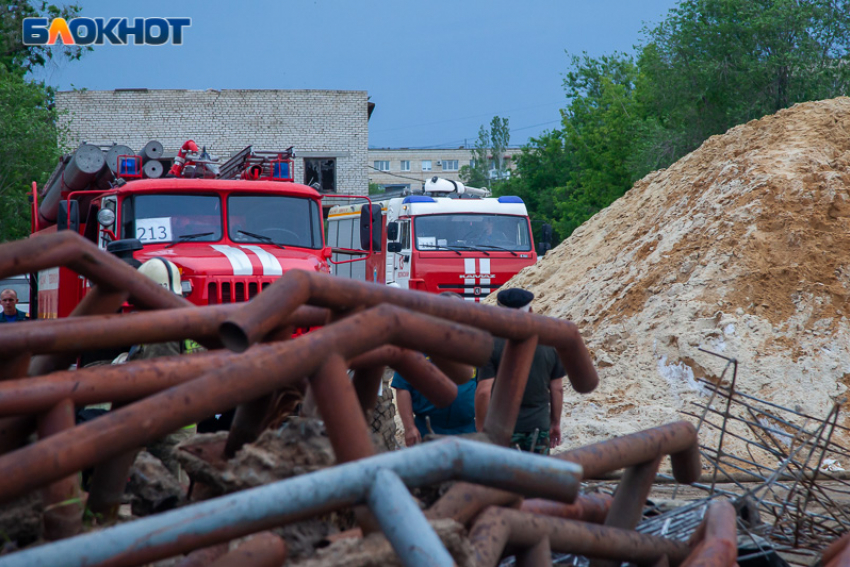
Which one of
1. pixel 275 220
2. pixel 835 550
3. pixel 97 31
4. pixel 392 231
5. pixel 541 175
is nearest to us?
pixel 835 550

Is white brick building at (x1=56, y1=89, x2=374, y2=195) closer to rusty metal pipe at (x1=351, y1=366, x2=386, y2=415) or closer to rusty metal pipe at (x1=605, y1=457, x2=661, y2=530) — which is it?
rusty metal pipe at (x1=351, y1=366, x2=386, y2=415)

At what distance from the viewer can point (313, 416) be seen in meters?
2.25

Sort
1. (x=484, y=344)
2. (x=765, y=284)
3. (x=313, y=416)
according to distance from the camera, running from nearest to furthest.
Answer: (x=484, y=344), (x=313, y=416), (x=765, y=284)

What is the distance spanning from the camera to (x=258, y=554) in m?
1.69

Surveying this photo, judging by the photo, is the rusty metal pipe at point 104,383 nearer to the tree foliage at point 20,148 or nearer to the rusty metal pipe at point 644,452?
the rusty metal pipe at point 644,452

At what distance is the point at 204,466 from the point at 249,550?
0.48 meters

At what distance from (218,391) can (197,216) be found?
7.54m

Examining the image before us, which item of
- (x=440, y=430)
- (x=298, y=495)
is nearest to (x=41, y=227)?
(x=440, y=430)

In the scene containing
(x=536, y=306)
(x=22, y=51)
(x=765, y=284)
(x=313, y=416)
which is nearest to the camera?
(x=313, y=416)

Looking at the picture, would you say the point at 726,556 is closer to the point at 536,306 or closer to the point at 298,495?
the point at 298,495

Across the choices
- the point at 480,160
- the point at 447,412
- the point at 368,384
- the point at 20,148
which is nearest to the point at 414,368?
the point at 368,384

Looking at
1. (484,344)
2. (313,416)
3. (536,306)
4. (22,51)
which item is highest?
(22,51)

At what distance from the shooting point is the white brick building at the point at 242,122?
37.0 metres

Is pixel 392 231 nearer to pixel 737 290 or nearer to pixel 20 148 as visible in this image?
pixel 737 290
